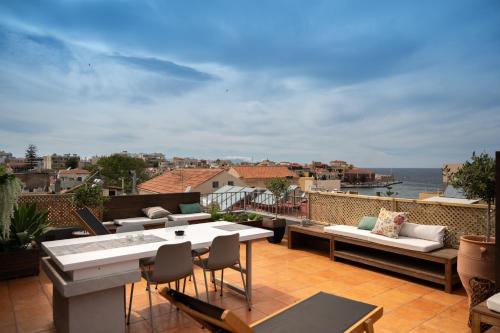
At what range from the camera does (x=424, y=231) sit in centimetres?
460

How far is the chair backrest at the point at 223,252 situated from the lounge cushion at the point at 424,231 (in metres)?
2.68

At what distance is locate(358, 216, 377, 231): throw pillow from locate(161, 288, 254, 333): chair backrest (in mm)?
3887

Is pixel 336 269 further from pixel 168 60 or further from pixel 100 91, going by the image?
pixel 100 91

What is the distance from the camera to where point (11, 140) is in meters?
12.6

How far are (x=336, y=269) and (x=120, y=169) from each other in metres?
32.4

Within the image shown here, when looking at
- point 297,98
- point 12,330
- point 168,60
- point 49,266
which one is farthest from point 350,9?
point 12,330

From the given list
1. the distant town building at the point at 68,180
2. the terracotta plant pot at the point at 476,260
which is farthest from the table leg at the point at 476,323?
the distant town building at the point at 68,180

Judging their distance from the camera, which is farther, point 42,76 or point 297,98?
point 297,98

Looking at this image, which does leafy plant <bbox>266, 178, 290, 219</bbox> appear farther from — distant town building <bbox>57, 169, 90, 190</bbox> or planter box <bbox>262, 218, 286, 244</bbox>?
distant town building <bbox>57, 169, 90, 190</bbox>

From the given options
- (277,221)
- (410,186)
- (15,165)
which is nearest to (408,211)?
(277,221)

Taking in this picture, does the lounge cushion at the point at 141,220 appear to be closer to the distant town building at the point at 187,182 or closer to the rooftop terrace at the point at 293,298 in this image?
the rooftop terrace at the point at 293,298

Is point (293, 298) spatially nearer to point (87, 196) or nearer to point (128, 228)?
point (128, 228)

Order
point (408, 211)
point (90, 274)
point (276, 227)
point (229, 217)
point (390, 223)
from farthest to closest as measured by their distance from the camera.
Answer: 1. point (229, 217)
2. point (276, 227)
3. point (408, 211)
4. point (390, 223)
5. point (90, 274)

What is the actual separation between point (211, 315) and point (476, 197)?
10.2 feet
